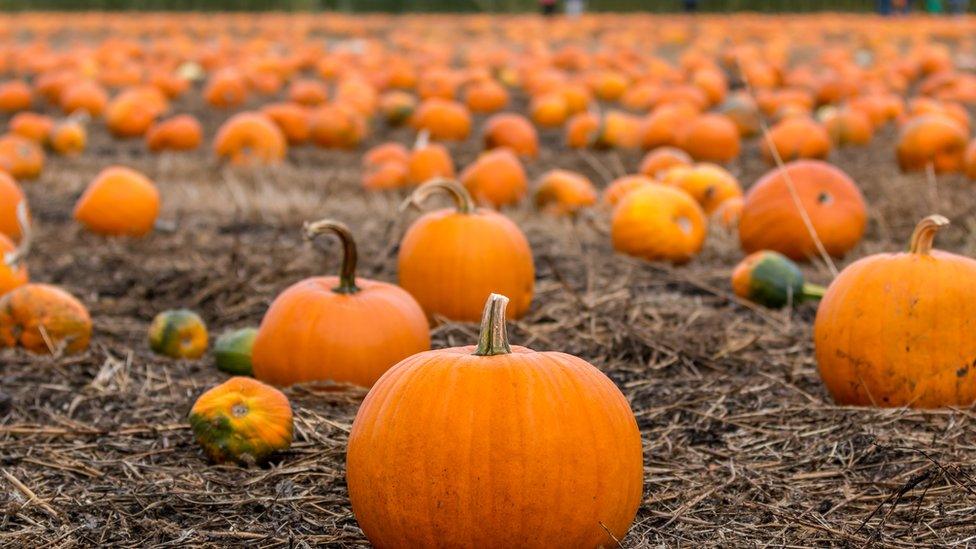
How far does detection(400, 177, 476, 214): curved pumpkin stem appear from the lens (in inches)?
159

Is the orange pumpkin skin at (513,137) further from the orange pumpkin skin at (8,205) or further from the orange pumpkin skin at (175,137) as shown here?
the orange pumpkin skin at (8,205)

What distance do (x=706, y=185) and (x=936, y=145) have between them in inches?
83.4

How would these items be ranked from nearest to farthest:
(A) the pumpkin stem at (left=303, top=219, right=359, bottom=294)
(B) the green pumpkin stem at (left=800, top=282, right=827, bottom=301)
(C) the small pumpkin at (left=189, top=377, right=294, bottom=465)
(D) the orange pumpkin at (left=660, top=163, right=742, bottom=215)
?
(C) the small pumpkin at (left=189, top=377, right=294, bottom=465) < (A) the pumpkin stem at (left=303, top=219, right=359, bottom=294) < (B) the green pumpkin stem at (left=800, top=282, right=827, bottom=301) < (D) the orange pumpkin at (left=660, top=163, right=742, bottom=215)

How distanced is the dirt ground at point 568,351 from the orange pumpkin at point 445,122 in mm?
3421

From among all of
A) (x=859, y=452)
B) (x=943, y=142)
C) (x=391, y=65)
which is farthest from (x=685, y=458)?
(x=391, y=65)

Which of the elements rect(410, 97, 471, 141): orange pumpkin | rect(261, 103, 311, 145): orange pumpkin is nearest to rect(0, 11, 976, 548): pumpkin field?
rect(261, 103, 311, 145): orange pumpkin

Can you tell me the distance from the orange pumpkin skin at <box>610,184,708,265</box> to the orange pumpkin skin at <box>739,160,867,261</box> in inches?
10.8

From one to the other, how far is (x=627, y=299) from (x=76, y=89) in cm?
818

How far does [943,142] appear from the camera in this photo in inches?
311

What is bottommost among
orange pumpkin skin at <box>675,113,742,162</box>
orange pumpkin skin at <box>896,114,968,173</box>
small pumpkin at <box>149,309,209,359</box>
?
small pumpkin at <box>149,309,209,359</box>

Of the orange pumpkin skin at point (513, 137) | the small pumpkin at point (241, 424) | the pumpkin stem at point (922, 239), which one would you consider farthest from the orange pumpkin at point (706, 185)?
the small pumpkin at point (241, 424)

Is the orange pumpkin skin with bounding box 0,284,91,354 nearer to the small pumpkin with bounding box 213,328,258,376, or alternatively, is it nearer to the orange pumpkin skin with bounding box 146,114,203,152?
the small pumpkin with bounding box 213,328,258,376

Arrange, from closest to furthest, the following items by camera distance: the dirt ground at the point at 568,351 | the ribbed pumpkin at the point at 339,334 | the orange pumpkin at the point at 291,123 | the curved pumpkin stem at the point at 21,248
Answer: the dirt ground at the point at 568,351, the ribbed pumpkin at the point at 339,334, the curved pumpkin stem at the point at 21,248, the orange pumpkin at the point at 291,123

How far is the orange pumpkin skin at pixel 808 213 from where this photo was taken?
5.73m
